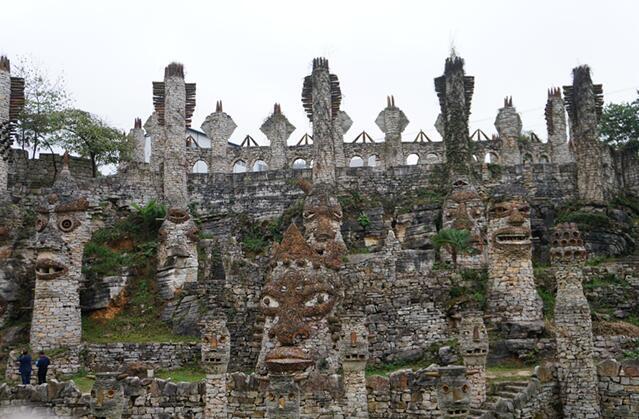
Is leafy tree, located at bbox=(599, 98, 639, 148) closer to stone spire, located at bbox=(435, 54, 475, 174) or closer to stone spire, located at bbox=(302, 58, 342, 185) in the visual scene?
stone spire, located at bbox=(435, 54, 475, 174)

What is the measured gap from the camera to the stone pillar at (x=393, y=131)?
49.8 meters

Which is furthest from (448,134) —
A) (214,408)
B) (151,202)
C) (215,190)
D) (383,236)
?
(214,408)

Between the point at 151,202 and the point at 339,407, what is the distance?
16.3 m

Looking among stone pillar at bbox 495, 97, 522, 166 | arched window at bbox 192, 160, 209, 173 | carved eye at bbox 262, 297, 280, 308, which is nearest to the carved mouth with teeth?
carved eye at bbox 262, 297, 280, 308

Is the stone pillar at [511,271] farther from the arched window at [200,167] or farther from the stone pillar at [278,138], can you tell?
the arched window at [200,167]

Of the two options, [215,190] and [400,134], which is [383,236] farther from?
[400,134]

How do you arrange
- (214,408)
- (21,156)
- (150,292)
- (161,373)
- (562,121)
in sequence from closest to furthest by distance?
1. (214,408)
2. (161,373)
3. (150,292)
4. (21,156)
5. (562,121)

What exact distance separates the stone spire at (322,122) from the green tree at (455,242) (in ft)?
29.2

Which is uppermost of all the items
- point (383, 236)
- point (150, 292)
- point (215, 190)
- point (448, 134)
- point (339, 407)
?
point (448, 134)

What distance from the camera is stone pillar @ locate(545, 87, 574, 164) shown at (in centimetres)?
4609

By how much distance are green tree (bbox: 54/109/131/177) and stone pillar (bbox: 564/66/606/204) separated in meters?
21.9

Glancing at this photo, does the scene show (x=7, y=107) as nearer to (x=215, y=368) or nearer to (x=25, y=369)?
(x=25, y=369)

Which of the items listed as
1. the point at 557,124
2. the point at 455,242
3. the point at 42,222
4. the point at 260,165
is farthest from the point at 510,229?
the point at 260,165

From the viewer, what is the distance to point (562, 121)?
4631 cm
